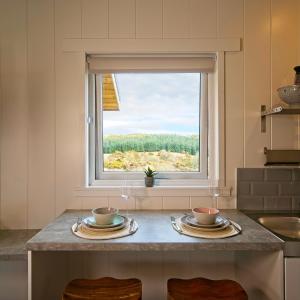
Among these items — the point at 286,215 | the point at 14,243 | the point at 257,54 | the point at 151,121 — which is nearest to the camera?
the point at 14,243

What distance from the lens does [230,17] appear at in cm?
156

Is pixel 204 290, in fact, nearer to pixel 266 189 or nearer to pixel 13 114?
pixel 266 189

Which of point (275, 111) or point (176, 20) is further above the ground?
point (176, 20)

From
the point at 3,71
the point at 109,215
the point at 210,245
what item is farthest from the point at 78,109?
the point at 210,245

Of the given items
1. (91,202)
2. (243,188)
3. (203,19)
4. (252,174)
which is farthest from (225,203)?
(203,19)

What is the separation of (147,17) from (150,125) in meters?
0.70

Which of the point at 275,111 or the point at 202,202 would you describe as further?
the point at 202,202

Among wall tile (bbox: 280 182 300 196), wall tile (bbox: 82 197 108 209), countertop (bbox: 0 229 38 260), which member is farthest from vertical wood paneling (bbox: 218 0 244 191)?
countertop (bbox: 0 229 38 260)

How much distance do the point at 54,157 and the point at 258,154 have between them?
1.31 meters

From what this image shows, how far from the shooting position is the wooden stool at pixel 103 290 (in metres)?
1.08

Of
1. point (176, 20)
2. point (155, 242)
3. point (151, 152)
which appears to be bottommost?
point (155, 242)

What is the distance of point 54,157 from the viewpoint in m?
1.55

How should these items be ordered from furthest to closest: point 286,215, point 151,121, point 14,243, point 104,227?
point 151,121 → point 286,215 → point 14,243 → point 104,227

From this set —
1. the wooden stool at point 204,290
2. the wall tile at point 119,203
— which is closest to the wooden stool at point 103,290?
the wooden stool at point 204,290
